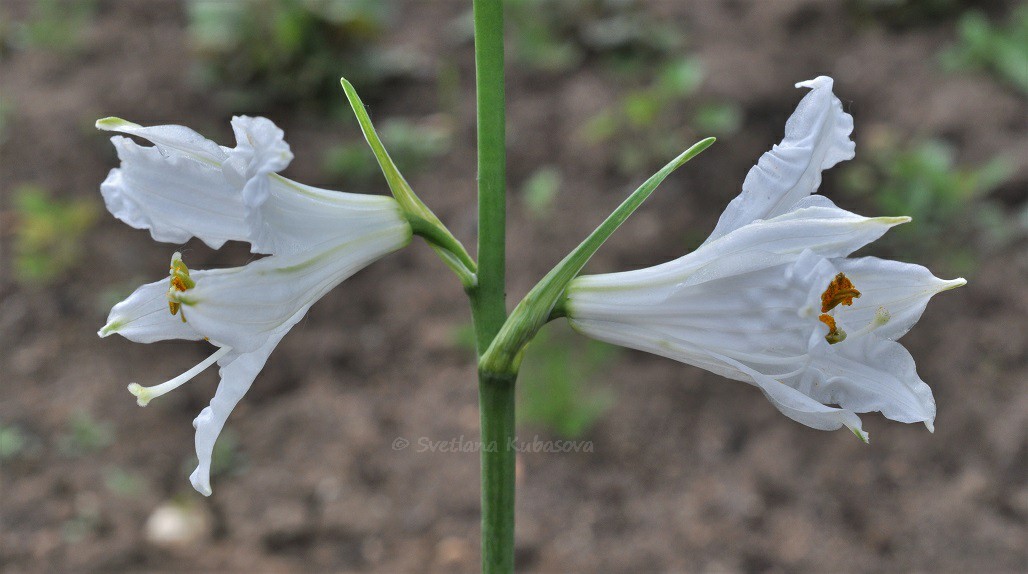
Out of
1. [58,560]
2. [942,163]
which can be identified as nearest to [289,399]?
[58,560]

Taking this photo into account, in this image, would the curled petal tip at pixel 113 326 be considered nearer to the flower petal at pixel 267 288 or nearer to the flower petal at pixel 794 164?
the flower petal at pixel 267 288

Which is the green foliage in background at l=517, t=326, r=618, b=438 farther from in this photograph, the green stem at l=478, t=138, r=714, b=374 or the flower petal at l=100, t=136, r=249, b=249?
the flower petal at l=100, t=136, r=249, b=249

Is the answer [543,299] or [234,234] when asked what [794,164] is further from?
[234,234]

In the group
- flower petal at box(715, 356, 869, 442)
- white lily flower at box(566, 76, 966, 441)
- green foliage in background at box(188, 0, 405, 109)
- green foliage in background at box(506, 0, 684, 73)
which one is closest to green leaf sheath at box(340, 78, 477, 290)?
white lily flower at box(566, 76, 966, 441)

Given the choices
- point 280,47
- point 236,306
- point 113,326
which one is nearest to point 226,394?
point 236,306

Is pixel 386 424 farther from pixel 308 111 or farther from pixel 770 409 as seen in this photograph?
pixel 308 111

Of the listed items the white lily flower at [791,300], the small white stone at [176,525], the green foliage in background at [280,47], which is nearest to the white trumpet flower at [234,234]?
the white lily flower at [791,300]

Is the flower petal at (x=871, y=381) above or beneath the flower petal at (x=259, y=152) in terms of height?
beneath
